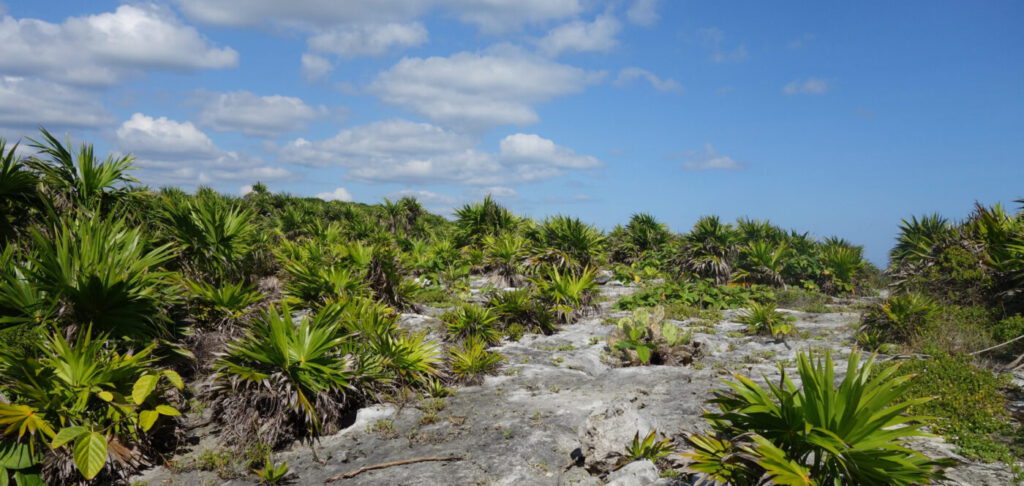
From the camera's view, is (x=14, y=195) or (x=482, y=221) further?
(x=482, y=221)

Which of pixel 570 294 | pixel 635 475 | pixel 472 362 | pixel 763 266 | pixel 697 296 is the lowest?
pixel 635 475

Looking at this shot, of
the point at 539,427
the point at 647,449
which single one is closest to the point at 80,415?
the point at 539,427

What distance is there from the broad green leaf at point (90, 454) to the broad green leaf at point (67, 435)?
0.18ft

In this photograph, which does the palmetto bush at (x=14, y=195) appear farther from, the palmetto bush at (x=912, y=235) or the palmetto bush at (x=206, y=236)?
the palmetto bush at (x=912, y=235)

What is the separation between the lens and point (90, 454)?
5137 mm

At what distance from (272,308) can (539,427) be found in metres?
3.56

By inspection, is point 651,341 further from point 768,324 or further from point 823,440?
point 823,440

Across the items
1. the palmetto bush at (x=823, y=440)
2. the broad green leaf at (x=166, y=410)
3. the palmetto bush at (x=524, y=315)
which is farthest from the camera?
the palmetto bush at (x=524, y=315)

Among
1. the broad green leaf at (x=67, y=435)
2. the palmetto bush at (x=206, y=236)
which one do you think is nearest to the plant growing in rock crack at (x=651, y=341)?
the broad green leaf at (x=67, y=435)

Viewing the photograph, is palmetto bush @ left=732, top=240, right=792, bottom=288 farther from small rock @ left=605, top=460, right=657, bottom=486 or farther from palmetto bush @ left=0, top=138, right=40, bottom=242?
palmetto bush @ left=0, top=138, right=40, bottom=242


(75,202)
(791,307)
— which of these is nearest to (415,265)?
(75,202)

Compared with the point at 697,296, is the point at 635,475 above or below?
below

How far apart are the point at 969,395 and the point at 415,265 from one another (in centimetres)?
1347

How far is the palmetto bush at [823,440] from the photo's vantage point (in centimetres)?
340
